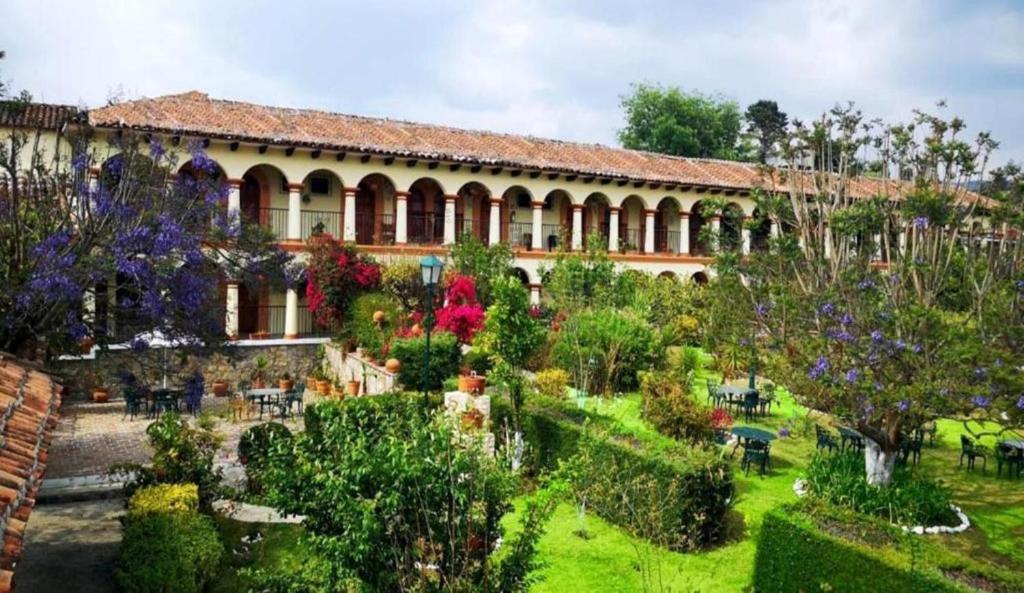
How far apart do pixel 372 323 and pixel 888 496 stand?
13263mm

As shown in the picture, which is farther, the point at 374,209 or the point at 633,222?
the point at 633,222

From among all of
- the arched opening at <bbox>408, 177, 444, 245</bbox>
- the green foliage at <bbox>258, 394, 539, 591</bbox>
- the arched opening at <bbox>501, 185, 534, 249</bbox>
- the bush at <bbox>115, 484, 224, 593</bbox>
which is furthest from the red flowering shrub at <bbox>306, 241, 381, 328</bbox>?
the green foliage at <bbox>258, 394, 539, 591</bbox>

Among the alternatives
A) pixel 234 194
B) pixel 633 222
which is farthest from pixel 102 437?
pixel 633 222

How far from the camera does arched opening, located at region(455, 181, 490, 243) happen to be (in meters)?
27.4

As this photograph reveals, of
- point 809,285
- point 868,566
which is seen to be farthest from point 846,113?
point 868,566

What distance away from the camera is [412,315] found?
20312mm

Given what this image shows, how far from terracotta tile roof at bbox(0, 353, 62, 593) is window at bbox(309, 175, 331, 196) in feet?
58.8

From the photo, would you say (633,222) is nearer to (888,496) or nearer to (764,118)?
(888,496)

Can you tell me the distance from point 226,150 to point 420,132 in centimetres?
704

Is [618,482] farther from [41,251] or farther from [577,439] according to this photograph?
[41,251]

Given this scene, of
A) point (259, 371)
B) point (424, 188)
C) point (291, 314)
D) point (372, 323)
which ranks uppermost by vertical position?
point (424, 188)

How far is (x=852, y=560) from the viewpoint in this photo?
7.31 m

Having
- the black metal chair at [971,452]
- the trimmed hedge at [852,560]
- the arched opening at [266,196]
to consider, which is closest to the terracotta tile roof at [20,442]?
the trimmed hedge at [852,560]

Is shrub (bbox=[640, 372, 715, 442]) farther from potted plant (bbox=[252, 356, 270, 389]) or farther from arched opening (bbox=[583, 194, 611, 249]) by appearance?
arched opening (bbox=[583, 194, 611, 249])
